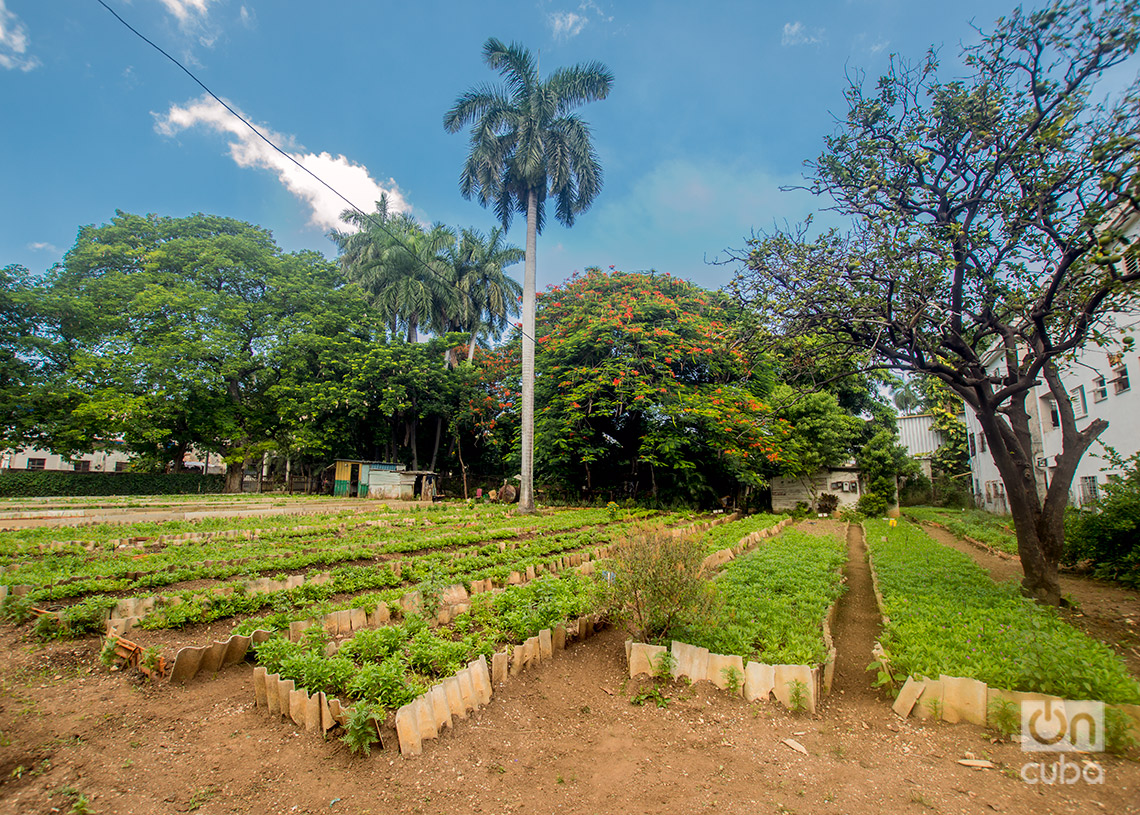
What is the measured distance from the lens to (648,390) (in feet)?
59.8

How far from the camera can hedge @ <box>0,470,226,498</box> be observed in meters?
23.4

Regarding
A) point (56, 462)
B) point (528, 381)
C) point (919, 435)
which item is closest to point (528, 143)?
point (528, 381)

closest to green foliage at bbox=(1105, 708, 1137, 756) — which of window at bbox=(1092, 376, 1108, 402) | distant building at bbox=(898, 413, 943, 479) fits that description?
window at bbox=(1092, 376, 1108, 402)

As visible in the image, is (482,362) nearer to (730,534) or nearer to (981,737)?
(730,534)

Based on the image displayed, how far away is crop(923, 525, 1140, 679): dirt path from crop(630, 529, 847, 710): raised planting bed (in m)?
2.37

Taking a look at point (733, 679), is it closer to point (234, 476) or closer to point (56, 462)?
point (234, 476)

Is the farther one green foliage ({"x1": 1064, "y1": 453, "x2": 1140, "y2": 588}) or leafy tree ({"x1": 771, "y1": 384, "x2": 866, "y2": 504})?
leafy tree ({"x1": 771, "y1": 384, "x2": 866, "y2": 504})

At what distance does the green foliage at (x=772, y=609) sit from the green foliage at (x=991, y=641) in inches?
25.9

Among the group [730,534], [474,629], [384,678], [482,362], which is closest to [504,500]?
[482,362]

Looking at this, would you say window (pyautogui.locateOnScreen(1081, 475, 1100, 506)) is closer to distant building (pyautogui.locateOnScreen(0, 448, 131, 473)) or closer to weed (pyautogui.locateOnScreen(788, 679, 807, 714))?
weed (pyautogui.locateOnScreen(788, 679, 807, 714))

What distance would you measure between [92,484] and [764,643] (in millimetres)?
31550

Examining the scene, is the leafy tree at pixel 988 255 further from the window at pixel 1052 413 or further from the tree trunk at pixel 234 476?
the tree trunk at pixel 234 476

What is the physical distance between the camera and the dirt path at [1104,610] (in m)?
4.91

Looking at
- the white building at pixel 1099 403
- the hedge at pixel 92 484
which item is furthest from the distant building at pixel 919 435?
the hedge at pixel 92 484
